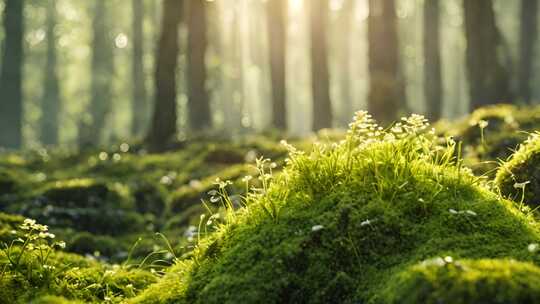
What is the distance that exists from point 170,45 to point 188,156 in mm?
2878

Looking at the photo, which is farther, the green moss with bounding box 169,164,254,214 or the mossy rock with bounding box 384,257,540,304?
the green moss with bounding box 169,164,254,214

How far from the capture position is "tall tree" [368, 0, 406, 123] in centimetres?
1310

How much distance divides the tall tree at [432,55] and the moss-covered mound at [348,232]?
22.1 meters

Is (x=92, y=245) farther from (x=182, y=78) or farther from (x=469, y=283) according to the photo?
(x=182, y=78)

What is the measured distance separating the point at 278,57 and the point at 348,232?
59.6 feet

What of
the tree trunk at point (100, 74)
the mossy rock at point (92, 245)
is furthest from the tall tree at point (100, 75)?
the mossy rock at point (92, 245)

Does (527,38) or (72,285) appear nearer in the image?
(72,285)

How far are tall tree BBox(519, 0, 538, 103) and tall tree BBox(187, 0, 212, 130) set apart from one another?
13154 millimetres

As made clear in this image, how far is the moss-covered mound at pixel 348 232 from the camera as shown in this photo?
3605 mm

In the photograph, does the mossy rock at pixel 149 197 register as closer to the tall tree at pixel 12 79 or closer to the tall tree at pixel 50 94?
the tall tree at pixel 12 79

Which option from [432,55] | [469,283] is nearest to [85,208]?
[469,283]

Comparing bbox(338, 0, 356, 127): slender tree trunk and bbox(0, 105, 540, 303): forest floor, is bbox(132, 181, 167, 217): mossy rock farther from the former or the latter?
bbox(338, 0, 356, 127): slender tree trunk

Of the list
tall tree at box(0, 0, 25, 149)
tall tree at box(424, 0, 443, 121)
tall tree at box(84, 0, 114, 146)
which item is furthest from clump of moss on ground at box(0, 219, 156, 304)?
tall tree at box(84, 0, 114, 146)

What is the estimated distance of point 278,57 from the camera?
21.6m
